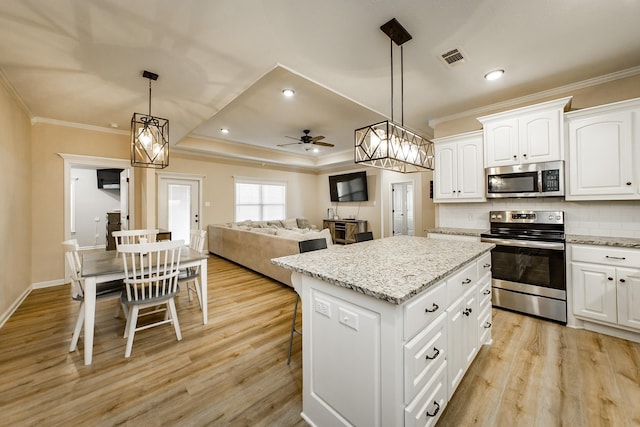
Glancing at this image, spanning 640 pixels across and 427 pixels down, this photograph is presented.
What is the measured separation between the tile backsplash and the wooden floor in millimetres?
1149

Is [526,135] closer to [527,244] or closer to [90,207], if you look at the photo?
[527,244]

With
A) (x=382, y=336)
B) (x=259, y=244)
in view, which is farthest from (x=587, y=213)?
(x=259, y=244)

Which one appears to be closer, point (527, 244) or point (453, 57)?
point (453, 57)

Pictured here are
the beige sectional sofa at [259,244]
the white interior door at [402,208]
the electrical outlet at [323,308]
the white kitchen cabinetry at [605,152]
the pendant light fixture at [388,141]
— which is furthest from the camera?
the white interior door at [402,208]

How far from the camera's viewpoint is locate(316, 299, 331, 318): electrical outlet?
4.49ft

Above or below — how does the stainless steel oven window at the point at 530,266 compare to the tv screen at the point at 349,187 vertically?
below

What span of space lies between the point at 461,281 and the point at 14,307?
15.9 feet

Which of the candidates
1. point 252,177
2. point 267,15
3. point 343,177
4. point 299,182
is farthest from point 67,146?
point 343,177

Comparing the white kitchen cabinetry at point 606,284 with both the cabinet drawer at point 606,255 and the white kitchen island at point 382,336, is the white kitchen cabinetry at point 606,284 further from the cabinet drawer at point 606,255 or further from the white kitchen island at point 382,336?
the white kitchen island at point 382,336

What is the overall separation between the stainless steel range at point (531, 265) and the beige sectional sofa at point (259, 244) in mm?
2340

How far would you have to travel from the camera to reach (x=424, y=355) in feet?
4.12

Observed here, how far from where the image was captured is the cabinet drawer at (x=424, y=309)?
3.76 ft

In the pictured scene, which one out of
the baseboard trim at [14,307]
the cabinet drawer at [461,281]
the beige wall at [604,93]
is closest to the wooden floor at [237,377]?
the baseboard trim at [14,307]

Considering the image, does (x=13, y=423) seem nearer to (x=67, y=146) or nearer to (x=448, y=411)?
(x=448, y=411)
